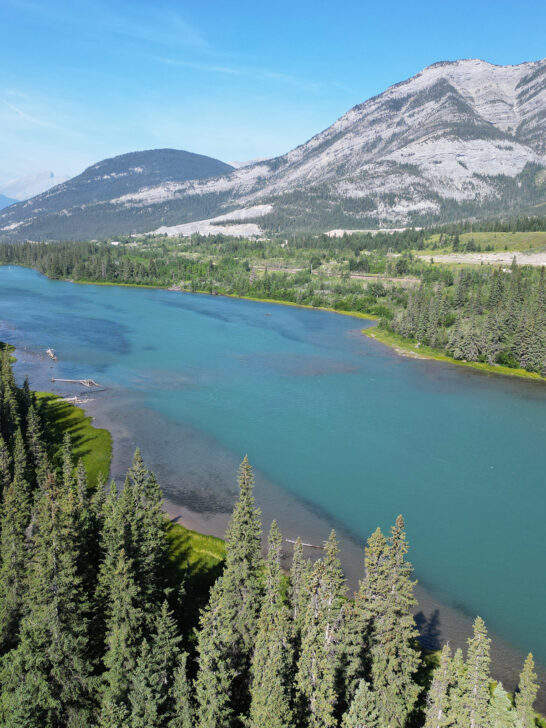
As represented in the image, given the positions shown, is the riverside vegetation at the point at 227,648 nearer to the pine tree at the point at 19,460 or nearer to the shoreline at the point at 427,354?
the pine tree at the point at 19,460

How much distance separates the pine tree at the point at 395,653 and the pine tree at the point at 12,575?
21406 mm

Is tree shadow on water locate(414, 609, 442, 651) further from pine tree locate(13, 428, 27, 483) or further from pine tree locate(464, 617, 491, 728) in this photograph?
pine tree locate(13, 428, 27, 483)

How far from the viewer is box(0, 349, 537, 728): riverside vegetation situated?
24344mm

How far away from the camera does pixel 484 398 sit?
9500cm

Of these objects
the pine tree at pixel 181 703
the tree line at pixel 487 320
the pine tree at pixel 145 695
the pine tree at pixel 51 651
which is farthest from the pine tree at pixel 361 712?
the tree line at pixel 487 320

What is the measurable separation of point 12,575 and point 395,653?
23926mm

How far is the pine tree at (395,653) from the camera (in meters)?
25.8

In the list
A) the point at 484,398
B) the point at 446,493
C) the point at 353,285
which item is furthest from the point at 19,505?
the point at 353,285

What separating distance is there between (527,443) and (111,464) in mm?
60447

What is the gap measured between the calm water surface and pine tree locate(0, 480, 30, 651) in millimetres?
22698

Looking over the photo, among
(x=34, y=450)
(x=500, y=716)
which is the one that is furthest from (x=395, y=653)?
(x=34, y=450)

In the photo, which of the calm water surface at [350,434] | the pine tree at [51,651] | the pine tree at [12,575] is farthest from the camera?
the calm water surface at [350,434]

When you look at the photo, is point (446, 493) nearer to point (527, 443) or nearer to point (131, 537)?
point (527, 443)

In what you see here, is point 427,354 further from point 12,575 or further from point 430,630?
point 12,575
